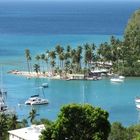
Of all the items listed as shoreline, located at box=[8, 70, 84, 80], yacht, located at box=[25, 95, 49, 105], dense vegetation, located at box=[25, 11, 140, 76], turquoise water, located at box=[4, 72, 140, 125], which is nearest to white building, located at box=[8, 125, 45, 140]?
turquoise water, located at box=[4, 72, 140, 125]

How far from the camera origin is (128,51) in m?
94.4

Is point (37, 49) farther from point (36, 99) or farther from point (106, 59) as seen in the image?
point (36, 99)

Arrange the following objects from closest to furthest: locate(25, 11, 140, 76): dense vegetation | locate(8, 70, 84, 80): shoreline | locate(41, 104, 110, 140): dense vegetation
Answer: locate(41, 104, 110, 140): dense vegetation < locate(8, 70, 84, 80): shoreline < locate(25, 11, 140, 76): dense vegetation

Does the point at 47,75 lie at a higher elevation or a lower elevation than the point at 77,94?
higher

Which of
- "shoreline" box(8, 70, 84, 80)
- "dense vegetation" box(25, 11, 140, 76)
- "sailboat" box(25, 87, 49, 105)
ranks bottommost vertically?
"sailboat" box(25, 87, 49, 105)

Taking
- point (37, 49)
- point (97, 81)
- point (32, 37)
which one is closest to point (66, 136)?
point (97, 81)

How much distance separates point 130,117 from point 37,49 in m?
59.0

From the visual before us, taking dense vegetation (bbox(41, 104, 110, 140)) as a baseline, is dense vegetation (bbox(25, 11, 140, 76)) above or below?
above

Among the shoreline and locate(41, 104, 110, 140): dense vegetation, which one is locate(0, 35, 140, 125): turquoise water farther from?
locate(41, 104, 110, 140): dense vegetation

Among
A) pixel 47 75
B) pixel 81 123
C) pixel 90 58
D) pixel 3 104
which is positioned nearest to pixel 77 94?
pixel 47 75

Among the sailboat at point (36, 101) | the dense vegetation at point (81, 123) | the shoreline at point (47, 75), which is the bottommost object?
the sailboat at point (36, 101)

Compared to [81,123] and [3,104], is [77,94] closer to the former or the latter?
[3,104]

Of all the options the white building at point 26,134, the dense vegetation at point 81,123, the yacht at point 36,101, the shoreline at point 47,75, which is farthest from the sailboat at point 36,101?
the dense vegetation at point 81,123

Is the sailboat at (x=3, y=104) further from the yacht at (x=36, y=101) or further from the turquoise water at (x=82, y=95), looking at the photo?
the yacht at (x=36, y=101)
